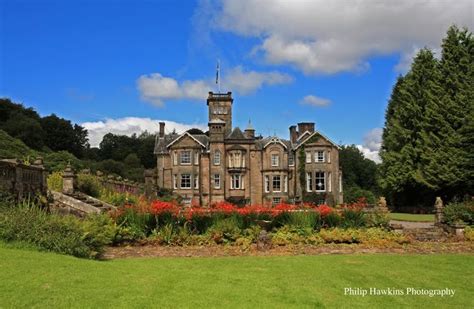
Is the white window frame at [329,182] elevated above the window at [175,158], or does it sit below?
below

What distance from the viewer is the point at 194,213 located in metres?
14.6

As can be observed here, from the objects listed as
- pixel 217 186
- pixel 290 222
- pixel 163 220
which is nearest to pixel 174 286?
pixel 163 220

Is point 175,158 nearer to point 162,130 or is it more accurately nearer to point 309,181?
point 162,130

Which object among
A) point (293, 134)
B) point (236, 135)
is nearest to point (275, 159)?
point (293, 134)

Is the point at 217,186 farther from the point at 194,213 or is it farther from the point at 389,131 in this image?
the point at 194,213

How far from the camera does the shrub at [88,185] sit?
2358 cm

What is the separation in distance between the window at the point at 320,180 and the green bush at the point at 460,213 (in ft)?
91.9

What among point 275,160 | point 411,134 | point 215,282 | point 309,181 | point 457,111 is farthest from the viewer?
point 275,160

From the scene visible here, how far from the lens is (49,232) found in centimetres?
1022

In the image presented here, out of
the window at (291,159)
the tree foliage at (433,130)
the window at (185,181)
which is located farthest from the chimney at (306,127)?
the window at (185,181)

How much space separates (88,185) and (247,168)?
2713 cm

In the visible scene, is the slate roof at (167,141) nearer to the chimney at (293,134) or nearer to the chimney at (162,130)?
the chimney at (162,130)

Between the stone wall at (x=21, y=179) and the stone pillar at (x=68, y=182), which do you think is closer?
the stone wall at (x=21, y=179)

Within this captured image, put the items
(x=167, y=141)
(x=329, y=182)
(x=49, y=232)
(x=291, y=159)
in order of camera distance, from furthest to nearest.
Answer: (x=167, y=141)
(x=291, y=159)
(x=329, y=182)
(x=49, y=232)
